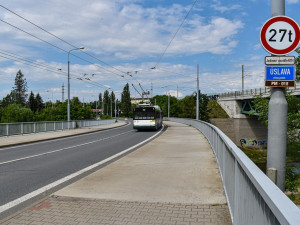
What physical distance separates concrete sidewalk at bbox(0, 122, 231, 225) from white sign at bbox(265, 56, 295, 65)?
8.28ft

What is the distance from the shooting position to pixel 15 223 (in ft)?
14.0

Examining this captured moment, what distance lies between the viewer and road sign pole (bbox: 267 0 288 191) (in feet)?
15.2

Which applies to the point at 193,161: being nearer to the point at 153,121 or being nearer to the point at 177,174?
the point at 177,174

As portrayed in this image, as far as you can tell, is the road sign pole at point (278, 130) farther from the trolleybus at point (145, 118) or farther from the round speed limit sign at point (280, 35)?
the trolleybus at point (145, 118)

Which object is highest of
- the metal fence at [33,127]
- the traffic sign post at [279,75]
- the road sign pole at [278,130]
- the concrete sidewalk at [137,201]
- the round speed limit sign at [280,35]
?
the round speed limit sign at [280,35]

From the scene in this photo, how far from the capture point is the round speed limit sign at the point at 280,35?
4.76m

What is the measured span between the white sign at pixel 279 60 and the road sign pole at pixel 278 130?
0.43 m

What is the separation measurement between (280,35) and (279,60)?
40 centimetres

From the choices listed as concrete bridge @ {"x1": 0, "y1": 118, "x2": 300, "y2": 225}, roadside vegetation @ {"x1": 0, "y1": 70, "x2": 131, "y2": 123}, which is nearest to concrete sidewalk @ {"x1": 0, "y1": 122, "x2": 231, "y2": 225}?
concrete bridge @ {"x1": 0, "y1": 118, "x2": 300, "y2": 225}

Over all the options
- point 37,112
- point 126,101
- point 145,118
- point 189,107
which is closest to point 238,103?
point 189,107

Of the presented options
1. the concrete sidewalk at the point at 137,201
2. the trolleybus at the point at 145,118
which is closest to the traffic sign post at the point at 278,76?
the concrete sidewalk at the point at 137,201

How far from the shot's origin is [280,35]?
483cm

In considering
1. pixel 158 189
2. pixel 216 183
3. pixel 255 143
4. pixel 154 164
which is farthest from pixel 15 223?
pixel 255 143

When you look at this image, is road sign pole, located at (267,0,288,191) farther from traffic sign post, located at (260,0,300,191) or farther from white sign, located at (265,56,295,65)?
white sign, located at (265,56,295,65)
